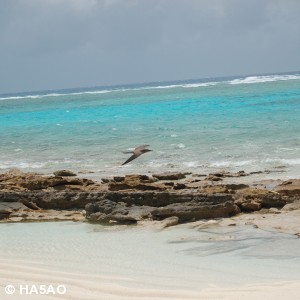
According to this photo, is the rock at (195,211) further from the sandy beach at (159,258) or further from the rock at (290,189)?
the rock at (290,189)

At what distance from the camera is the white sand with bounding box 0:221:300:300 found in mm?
4836

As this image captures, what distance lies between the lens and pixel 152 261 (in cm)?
596

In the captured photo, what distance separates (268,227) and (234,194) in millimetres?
1638

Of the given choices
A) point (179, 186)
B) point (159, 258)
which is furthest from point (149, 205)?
point (159, 258)

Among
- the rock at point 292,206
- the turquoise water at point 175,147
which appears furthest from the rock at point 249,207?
the turquoise water at point 175,147

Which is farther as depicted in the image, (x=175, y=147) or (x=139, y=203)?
(x=175, y=147)

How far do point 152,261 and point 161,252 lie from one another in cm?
38

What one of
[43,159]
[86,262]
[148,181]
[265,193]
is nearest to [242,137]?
[43,159]

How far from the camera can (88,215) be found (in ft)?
26.5

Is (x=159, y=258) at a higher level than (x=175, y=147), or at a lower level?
higher

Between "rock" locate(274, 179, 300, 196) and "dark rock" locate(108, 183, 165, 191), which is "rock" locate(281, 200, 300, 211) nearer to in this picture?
"rock" locate(274, 179, 300, 196)

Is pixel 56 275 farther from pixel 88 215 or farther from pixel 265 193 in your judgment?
pixel 265 193

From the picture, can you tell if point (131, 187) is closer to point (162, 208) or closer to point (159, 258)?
point (162, 208)

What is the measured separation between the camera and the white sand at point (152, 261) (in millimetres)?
4836
